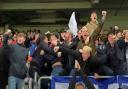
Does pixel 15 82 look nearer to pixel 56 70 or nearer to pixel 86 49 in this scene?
pixel 56 70

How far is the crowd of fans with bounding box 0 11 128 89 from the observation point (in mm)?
8766

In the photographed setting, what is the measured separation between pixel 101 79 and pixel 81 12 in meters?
11.6

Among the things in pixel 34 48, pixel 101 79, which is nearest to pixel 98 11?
pixel 34 48

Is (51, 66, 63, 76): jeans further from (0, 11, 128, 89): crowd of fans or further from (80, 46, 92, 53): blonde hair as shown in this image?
(80, 46, 92, 53): blonde hair

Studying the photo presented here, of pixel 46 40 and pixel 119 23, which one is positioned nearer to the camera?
pixel 46 40

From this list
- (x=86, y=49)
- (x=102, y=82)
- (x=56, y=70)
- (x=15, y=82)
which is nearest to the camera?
(x=86, y=49)

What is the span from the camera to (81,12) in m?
20.1

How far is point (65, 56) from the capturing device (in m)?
9.31

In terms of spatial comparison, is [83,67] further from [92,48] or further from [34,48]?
[34,48]

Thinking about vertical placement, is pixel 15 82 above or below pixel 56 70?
below

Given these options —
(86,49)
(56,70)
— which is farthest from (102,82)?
Answer: (56,70)

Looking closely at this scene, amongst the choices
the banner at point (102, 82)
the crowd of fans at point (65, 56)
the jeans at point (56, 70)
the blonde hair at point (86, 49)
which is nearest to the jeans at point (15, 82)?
the crowd of fans at point (65, 56)

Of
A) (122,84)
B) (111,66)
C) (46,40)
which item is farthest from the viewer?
(46,40)

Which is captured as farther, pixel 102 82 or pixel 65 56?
pixel 65 56
